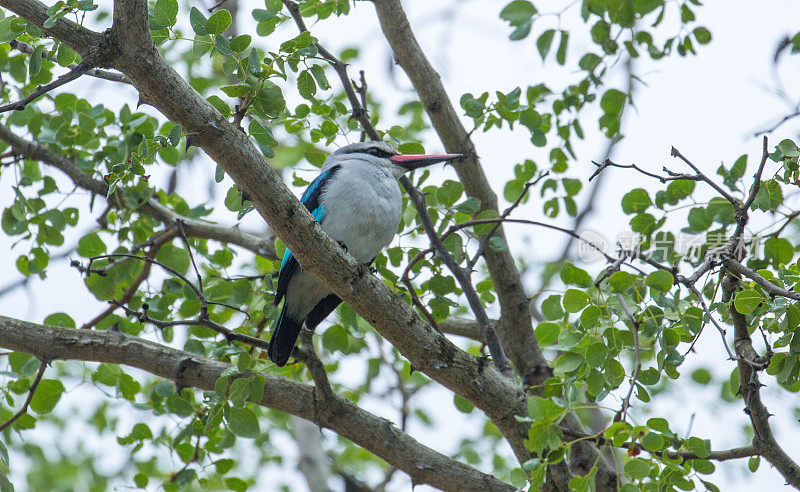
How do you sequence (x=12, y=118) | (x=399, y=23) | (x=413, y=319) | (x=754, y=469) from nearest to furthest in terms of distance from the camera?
1. (x=754, y=469)
2. (x=413, y=319)
3. (x=12, y=118)
4. (x=399, y=23)

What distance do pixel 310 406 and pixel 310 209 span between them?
3.29 feet

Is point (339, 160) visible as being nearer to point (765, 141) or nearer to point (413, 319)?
point (413, 319)

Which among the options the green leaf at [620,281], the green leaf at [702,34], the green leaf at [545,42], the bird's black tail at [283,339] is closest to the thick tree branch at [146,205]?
the bird's black tail at [283,339]

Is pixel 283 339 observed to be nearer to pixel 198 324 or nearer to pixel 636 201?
pixel 198 324

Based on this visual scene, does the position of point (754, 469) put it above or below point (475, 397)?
below

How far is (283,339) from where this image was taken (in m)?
3.26

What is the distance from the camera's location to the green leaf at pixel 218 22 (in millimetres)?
2449

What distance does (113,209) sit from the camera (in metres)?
3.73

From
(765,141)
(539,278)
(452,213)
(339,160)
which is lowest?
(765,141)

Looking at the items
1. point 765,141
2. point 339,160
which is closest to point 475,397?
point 765,141

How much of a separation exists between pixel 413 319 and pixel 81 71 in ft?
4.57

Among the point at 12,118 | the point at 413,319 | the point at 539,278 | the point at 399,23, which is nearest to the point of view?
the point at 413,319

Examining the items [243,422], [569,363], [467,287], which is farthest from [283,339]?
[569,363]

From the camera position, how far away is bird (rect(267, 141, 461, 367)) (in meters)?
3.33
